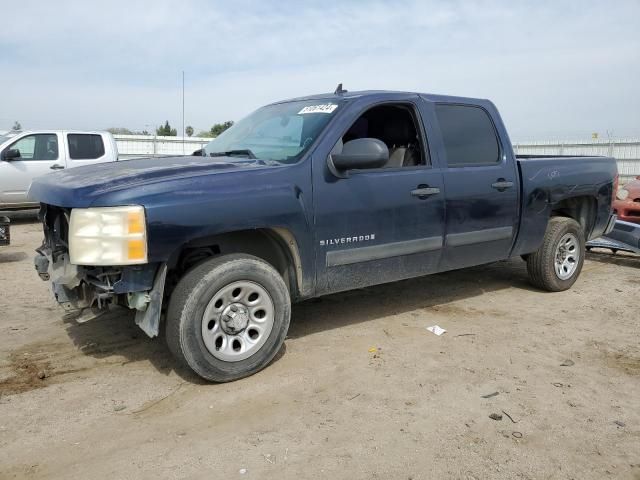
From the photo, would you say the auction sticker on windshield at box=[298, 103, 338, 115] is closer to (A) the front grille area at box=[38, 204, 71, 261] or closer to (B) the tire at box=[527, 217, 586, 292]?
(A) the front grille area at box=[38, 204, 71, 261]

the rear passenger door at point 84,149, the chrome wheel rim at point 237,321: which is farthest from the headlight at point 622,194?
the rear passenger door at point 84,149

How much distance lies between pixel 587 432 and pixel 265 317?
2.01 meters

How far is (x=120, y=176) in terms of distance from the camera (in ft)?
11.3

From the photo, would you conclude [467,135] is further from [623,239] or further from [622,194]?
[622,194]

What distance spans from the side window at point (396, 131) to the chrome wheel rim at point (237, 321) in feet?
5.42

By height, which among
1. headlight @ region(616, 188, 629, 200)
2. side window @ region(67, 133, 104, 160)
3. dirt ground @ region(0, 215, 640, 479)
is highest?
side window @ region(67, 133, 104, 160)

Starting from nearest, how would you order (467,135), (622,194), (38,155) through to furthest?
1. (467,135)
2. (622,194)
3. (38,155)

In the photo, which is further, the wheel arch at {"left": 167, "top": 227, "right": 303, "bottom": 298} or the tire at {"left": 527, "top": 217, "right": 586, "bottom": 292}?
the tire at {"left": 527, "top": 217, "right": 586, "bottom": 292}

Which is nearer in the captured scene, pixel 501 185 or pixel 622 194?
pixel 501 185

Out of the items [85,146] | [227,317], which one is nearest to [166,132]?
A: [85,146]

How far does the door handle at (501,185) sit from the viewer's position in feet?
16.1

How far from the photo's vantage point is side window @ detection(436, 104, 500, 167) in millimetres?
4727

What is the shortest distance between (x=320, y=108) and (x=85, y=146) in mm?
8816

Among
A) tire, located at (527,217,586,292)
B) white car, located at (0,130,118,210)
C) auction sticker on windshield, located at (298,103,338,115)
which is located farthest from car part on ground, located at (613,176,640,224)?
white car, located at (0,130,118,210)
